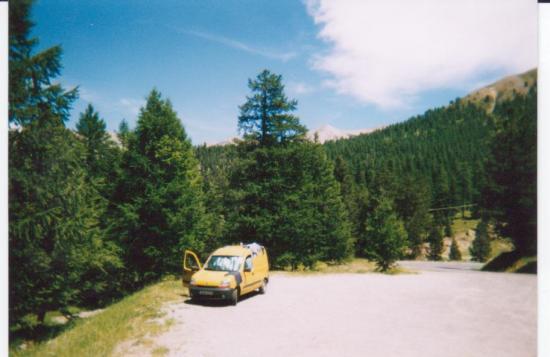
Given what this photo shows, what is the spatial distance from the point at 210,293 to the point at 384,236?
15.8 metres

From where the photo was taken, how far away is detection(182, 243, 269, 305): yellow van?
12594mm

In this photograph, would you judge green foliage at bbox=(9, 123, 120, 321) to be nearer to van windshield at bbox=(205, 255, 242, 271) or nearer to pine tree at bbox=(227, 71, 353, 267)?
van windshield at bbox=(205, 255, 242, 271)

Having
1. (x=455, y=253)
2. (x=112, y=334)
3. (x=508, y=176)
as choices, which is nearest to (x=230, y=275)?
(x=112, y=334)

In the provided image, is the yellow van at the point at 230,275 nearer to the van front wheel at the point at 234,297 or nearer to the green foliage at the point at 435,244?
the van front wheel at the point at 234,297

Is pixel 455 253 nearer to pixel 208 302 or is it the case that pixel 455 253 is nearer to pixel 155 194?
pixel 155 194

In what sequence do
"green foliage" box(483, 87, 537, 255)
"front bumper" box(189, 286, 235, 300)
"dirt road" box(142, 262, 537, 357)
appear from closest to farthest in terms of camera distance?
"dirt road" box(142, 262, 537, 357)
"front bumper" box(189, 286, 235, 300)
"green foliage" box(483, 87, 537, 255)

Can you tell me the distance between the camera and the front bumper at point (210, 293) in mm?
12477

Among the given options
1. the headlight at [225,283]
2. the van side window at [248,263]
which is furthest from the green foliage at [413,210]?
the headlight at [225,283]

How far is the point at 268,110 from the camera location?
24922 millimetres

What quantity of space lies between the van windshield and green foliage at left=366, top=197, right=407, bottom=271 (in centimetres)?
1385

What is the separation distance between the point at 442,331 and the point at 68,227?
1297 centimetres

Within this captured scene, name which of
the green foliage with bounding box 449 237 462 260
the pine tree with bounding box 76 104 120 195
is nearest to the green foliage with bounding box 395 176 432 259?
the green foliage with bounding box 449 237 462 260
